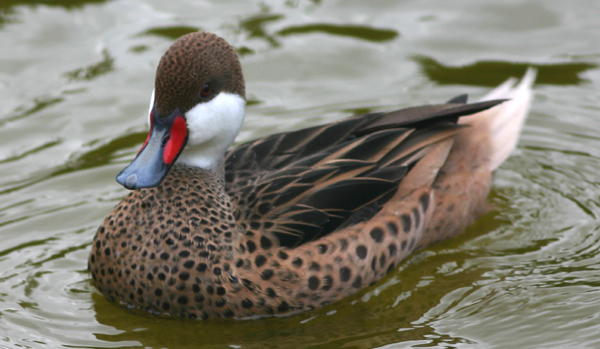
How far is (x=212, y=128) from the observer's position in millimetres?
5633

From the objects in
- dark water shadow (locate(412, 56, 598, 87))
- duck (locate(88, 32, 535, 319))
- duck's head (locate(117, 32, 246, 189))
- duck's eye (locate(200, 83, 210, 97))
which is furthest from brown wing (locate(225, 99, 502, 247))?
dark water shadow (locate(412, 56, 598, 87))

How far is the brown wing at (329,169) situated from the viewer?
5699 mm

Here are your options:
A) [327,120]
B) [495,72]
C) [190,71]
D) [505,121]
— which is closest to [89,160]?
[327,120]

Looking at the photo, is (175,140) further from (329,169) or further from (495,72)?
(495,72)

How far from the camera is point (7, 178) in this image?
294 inches

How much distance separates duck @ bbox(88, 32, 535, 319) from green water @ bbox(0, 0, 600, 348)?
23 cm

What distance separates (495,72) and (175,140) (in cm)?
472

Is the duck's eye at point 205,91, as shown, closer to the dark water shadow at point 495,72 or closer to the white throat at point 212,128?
the white throat at point 212,128

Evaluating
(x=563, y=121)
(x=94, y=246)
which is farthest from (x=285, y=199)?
(x=563, y=121)

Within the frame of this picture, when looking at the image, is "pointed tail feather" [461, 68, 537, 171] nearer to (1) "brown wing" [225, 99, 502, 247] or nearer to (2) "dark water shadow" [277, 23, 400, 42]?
(1) "brown wing" [225, 99, 502, 247]

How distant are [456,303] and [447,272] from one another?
44 cm

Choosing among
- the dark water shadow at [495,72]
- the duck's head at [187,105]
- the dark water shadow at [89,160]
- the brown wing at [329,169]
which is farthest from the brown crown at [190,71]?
the dark water shadow at [495,72]

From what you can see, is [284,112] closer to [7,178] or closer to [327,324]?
[7,178]

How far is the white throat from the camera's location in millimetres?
5570
